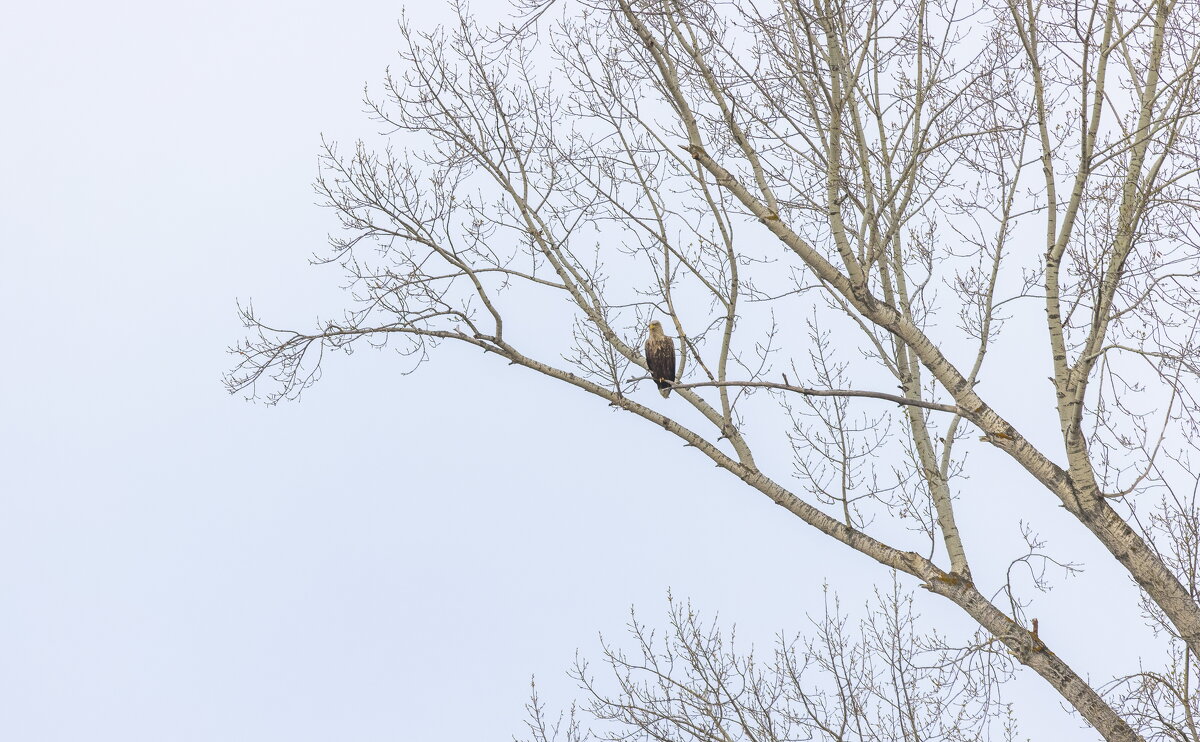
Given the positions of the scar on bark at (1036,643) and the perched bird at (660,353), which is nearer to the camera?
the scar on bark at (1036,643)

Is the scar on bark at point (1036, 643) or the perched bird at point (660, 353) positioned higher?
the perched bird at point (660, 353)

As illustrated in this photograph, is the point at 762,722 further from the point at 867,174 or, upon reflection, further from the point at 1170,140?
the point at 1170,140

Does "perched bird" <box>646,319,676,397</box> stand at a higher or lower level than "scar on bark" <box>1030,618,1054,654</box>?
higher

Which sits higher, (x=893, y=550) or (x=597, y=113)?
(x=597, y=113)

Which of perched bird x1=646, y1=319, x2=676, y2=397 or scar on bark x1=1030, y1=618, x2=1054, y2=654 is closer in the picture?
scar on bark x1=1030, y1=618, x2=1054, y2=654

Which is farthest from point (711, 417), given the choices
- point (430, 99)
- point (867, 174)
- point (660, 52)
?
point (430, 99)

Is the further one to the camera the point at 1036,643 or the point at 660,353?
the point at 660,353

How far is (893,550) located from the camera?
6.16 metres

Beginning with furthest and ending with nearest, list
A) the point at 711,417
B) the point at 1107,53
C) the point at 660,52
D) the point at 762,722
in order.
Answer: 1. the point at 762,722
2. the point at 711,417
3. the point at 660,52
4. the point at 1107,53

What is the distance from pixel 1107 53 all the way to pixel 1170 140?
24.1 inches

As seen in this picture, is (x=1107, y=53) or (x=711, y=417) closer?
(x=1107, y=53)

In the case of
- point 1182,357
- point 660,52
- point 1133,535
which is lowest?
point 1133,535

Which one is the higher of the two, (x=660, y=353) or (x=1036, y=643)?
(x=660, y=353)

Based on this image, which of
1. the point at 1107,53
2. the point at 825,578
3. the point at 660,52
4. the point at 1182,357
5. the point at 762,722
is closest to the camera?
the point at 1182,357
